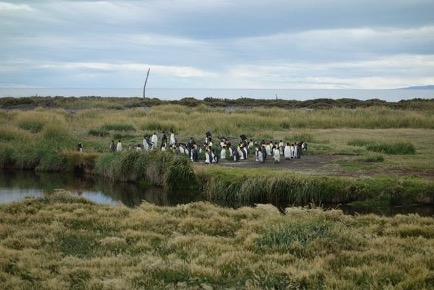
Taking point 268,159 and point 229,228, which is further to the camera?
point 268,159

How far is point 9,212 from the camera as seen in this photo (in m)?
13.9

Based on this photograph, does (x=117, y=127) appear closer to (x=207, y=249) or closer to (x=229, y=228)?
(x=229, y=228)

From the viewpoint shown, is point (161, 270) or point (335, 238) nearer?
point (161, 270)

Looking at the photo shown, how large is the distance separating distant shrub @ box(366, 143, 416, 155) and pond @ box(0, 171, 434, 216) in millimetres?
9201

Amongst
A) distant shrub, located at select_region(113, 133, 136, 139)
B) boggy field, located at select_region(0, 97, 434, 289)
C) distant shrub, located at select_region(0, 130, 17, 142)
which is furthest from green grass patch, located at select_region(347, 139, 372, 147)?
distant shrub, located at select_region(0, 130, 17, 142)

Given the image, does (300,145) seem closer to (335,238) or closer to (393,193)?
(393,193)

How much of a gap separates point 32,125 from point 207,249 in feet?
88.6

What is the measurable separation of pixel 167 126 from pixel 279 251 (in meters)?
27.6

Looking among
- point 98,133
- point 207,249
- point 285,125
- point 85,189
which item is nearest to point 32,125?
point 98,133

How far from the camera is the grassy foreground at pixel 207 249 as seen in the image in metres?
8.10

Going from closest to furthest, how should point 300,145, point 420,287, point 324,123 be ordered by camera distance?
point 420,287, point 300,145, point 324,123

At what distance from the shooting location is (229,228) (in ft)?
40.6

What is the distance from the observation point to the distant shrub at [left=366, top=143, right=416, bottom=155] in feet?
86.6

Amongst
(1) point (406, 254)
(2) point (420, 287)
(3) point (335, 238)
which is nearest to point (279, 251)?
(3) point (335, 238)
